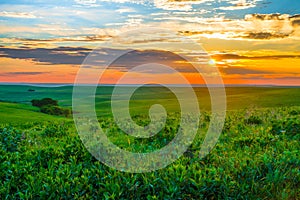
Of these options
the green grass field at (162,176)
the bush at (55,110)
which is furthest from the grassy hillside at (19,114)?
the green grass field at (162,176)

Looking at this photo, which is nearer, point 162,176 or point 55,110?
point 162,176

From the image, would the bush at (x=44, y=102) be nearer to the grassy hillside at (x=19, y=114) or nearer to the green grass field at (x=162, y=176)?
the grassy hillside at (x=19, y=114)

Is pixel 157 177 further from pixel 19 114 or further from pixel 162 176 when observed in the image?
pixel 19 114

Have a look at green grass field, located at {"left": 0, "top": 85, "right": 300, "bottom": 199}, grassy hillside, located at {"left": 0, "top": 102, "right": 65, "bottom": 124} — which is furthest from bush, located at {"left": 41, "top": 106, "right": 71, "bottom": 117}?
green grass field, located at {"left": 0, "top": 85, "right": 300, "bottom": 199}

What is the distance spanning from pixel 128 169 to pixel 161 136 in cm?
404

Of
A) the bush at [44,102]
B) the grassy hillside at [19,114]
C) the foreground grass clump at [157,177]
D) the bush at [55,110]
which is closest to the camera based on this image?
the foreground grass clump at [157,177]

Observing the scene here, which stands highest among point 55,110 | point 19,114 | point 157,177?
point 157,177

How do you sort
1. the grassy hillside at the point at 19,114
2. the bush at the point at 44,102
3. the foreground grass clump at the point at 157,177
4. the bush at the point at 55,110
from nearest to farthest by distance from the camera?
1. the foreground grass clump at the point at 157,177
2. the grassy hillside at the point at 19,114
3. the bush at the point at 55,110
4. the bush at the point at 44,102

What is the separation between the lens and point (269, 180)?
6.86 meters

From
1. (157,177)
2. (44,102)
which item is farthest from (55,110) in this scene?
(157,177)

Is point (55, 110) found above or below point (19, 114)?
below

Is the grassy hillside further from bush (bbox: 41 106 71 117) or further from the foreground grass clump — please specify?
the foreground grass clump

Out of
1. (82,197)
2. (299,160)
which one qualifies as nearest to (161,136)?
(299,160)

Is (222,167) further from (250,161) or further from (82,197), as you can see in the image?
(82,197)
